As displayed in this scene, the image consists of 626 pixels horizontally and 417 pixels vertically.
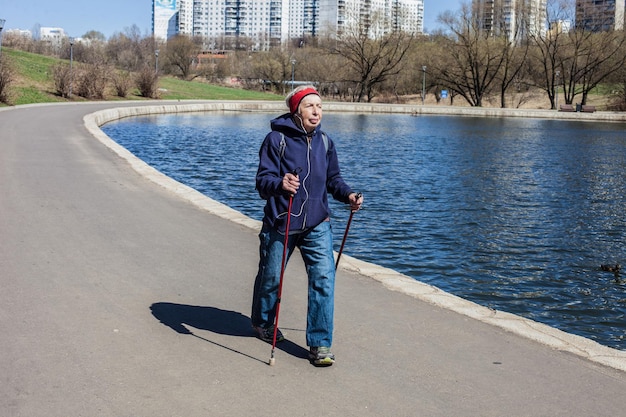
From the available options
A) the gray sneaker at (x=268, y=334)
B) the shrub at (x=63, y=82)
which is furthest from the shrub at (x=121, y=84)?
the gray sneaker at (x=268, y=334)

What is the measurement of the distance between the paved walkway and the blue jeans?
0.25 meters

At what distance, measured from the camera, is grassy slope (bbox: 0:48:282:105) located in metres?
45.4

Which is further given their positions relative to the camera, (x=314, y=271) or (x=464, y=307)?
(x=464, y=307)

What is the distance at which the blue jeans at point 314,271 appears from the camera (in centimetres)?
538

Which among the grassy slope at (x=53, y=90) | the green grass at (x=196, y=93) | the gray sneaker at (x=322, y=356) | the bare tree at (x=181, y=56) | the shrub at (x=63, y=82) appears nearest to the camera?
the gray sneaker at (x=322, y=356)

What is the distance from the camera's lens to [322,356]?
17.2ft

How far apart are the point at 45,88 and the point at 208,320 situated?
46828mm

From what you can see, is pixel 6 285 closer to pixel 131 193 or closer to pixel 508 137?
pixel 131 193

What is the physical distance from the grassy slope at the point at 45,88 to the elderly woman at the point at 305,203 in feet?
119

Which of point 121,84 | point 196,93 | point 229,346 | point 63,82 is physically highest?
point 121,84

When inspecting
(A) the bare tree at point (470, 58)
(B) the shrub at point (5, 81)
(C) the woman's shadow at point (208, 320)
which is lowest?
(C) the woman's shadow at point (208, 320)

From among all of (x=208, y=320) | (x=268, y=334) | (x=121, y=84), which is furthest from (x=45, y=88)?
(x=268, y=334)

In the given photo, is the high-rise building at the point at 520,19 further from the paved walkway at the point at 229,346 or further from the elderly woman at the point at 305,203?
the elderly woman at the point at 305,203

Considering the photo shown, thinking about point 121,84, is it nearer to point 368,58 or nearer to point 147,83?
point 147,83
